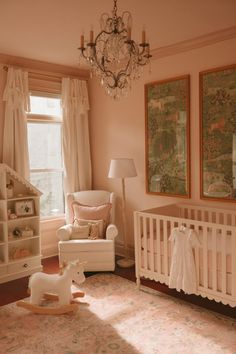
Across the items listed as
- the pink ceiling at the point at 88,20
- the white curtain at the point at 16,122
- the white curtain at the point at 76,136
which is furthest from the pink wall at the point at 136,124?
the white curtain at the point at 16,122

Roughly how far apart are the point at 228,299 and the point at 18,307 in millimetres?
1887

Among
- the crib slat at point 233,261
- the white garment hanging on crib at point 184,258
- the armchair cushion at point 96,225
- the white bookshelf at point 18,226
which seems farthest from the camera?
the armchair cushion at point 96,225

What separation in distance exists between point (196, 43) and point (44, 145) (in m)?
2.35

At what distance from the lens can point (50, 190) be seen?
15.3ft

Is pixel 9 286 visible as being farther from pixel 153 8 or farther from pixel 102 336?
pixel 153 8

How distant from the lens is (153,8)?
9.05 ft

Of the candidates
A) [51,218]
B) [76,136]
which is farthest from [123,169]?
[51,218]

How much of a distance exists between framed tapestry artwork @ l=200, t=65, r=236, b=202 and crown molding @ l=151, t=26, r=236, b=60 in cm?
31

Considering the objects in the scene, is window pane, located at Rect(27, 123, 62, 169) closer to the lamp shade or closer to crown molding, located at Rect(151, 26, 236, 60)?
the lamp shade

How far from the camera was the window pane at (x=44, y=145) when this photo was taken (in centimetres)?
442

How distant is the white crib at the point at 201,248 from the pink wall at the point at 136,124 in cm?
16

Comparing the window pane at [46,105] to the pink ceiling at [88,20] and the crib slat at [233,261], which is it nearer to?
the pink ceiling at [88,20]

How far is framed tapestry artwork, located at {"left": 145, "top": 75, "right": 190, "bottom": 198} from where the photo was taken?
375 cm

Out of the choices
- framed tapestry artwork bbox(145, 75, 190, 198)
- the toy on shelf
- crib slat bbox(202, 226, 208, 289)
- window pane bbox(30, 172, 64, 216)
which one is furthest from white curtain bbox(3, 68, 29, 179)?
crib slat bbox(202, 226, 208, 289)
